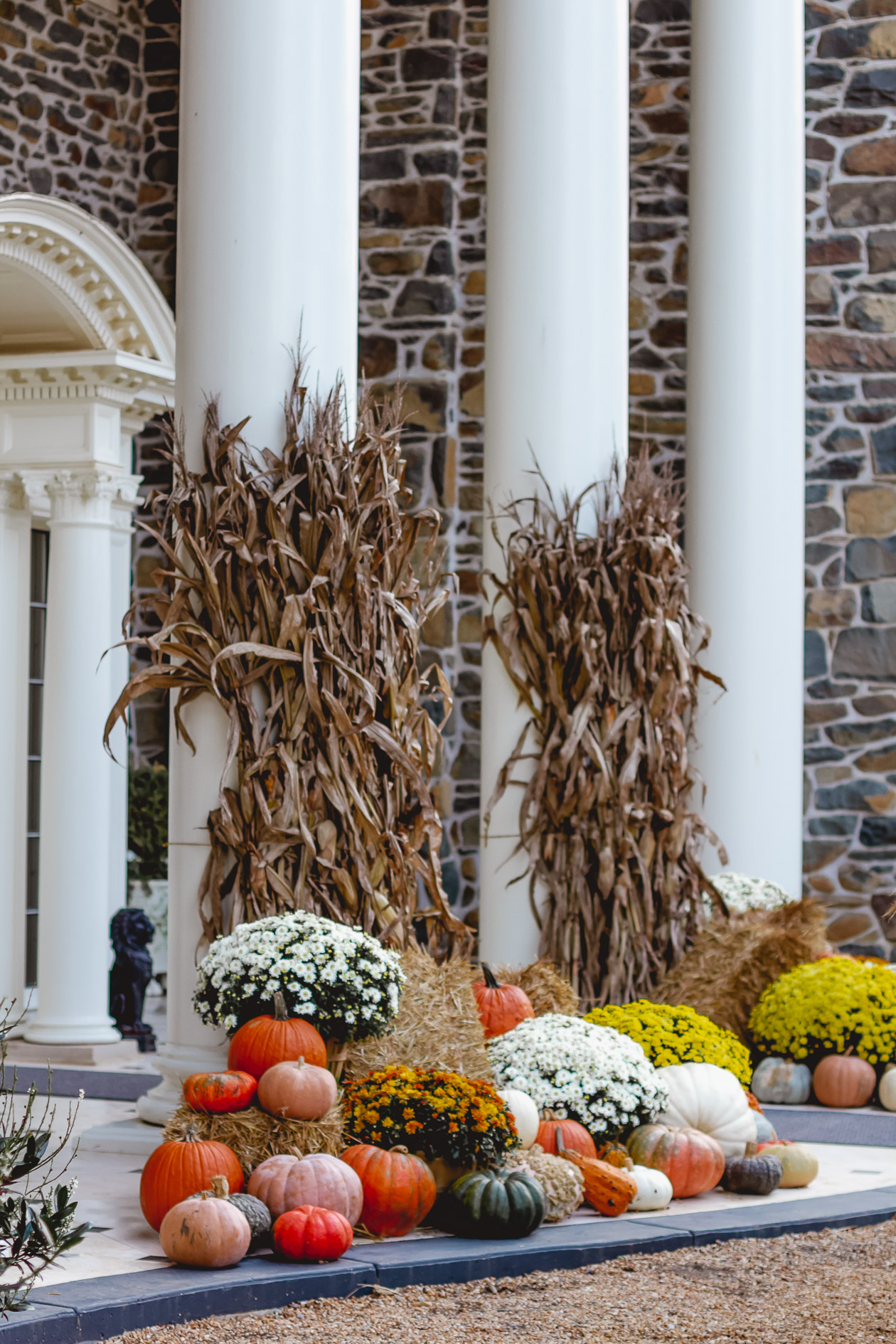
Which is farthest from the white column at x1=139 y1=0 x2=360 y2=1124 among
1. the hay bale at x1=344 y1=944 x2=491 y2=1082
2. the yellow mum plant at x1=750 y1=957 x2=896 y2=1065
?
the yellow mum plant at x1=750 y1=957 x2=896 y2=1065

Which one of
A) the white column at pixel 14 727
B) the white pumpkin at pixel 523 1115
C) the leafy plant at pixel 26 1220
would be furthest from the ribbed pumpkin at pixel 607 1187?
the white column at pixel 14 727

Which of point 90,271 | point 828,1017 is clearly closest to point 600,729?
point 828,1017

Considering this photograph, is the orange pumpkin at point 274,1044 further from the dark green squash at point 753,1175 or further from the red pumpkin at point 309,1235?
the dark green squash at point 753,1175

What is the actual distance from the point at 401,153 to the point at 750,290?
9.83ft

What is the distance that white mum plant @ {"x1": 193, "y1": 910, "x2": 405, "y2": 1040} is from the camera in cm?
407

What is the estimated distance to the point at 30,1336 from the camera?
2.97 metres

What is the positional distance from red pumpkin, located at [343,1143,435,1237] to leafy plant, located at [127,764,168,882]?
580 cm

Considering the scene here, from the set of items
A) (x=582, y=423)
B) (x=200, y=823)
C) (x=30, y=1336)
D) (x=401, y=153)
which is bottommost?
(x=30, y=1336)

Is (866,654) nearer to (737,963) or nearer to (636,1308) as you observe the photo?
(737,963)

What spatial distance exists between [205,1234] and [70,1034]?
4165mm

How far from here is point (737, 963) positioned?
609 cm

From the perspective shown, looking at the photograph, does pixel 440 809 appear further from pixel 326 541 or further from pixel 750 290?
pixel 326 541

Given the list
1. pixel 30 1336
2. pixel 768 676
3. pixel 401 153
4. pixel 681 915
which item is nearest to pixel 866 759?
pixel 768 676

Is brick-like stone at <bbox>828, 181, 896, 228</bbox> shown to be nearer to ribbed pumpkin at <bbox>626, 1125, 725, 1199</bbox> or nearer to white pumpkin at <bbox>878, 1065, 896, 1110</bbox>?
white pumpkin at <bbox>878, 1065, 896, 1110</bbox>
